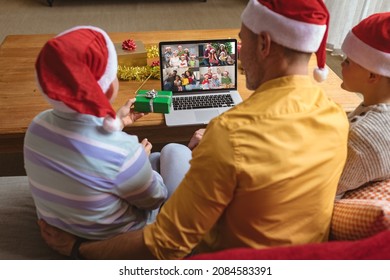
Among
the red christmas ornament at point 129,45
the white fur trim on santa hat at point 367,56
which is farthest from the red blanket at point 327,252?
the red christmas ornament at point 129,45

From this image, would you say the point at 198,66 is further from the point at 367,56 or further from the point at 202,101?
the point at 367,56

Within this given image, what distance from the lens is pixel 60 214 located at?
1183mm

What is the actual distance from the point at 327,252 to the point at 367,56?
31.5 inches

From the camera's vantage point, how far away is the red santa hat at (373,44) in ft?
4.39

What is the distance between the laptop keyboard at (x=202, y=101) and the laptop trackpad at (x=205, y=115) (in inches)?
1.6

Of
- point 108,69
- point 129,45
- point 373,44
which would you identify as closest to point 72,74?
point 108,69

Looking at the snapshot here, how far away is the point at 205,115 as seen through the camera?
1774 millimetres

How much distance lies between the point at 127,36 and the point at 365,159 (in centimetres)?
160

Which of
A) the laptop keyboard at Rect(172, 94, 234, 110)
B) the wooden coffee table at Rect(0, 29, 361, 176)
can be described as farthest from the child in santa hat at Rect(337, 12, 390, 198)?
the laptop keyboard at Rect(172, 94, 234, 110)

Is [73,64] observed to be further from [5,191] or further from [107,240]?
[5,191]

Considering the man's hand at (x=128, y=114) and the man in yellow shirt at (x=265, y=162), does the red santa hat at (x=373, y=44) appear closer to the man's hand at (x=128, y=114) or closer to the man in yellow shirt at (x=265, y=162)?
the man in yellow shirt at (x=265, y=162)

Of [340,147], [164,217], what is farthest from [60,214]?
[340,147]

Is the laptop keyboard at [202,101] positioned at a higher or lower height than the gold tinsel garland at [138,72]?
lower

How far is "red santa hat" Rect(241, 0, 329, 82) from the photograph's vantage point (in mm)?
1103
